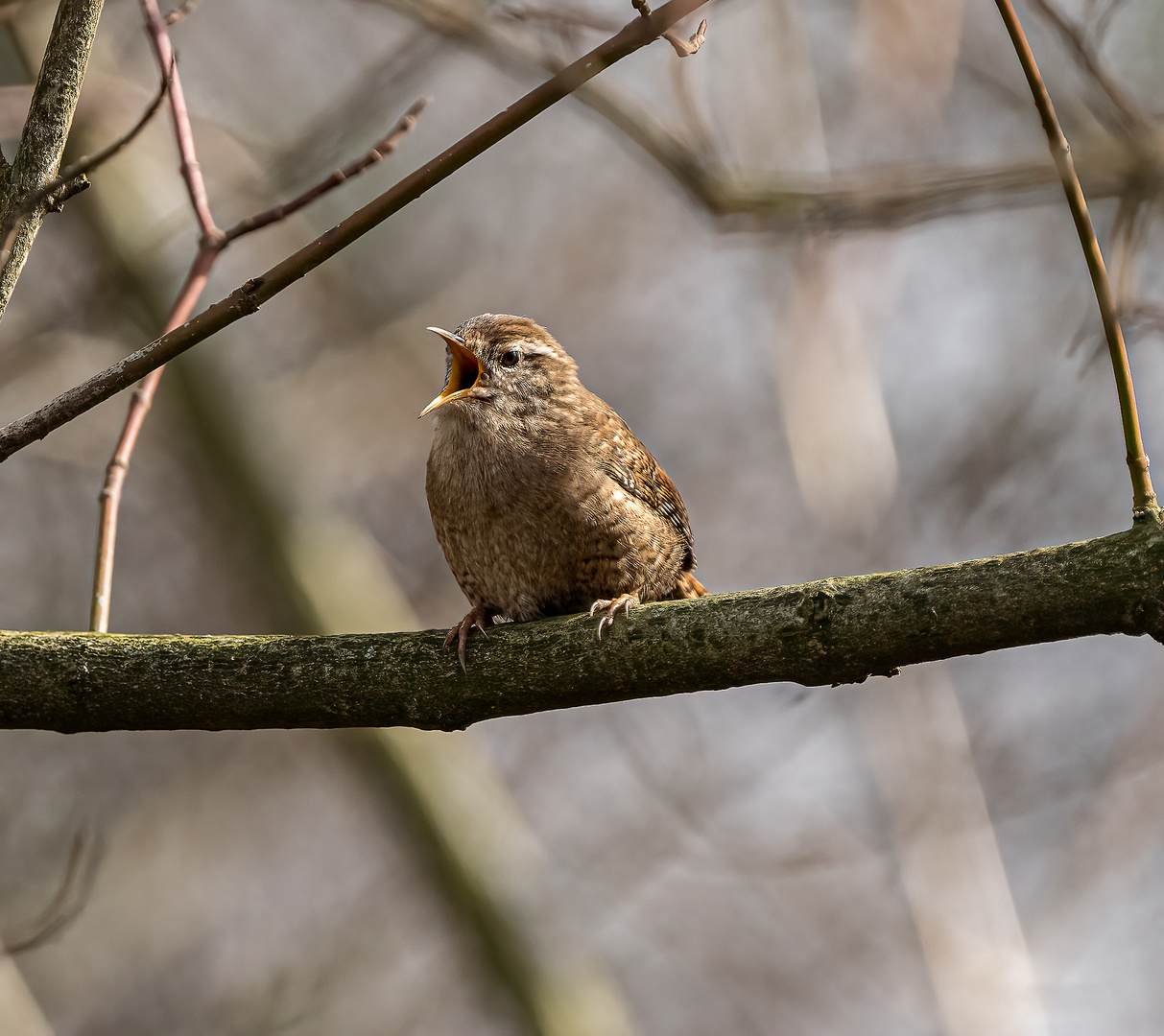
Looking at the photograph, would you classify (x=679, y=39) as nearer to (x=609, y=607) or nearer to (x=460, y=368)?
(x=609, y=607)

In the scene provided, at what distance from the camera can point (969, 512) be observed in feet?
23.4

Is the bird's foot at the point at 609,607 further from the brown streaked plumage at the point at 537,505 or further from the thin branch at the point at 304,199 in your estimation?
the thin branch at the point at 304,199

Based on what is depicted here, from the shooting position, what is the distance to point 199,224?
2.77m

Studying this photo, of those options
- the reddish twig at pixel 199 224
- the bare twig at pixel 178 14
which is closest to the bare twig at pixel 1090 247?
the reddish twig at pixel 199 224

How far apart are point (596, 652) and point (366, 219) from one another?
1.13 metres

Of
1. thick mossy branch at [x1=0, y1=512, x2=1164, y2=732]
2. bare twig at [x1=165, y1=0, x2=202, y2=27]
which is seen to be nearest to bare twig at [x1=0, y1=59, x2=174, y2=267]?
bare twig at [x1=165, y1=0, x2=202, y2=27]

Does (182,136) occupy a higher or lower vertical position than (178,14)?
lower

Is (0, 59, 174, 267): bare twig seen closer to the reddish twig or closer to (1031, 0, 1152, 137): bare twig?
the reddish twig

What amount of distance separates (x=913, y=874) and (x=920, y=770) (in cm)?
56

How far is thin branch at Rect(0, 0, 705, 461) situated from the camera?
195cm

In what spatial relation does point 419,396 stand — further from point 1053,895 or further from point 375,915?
point 1053,895

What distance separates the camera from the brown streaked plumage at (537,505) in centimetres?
356

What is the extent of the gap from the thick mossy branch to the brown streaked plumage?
634 mm

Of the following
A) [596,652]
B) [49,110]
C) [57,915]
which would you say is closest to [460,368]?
[596,652]
